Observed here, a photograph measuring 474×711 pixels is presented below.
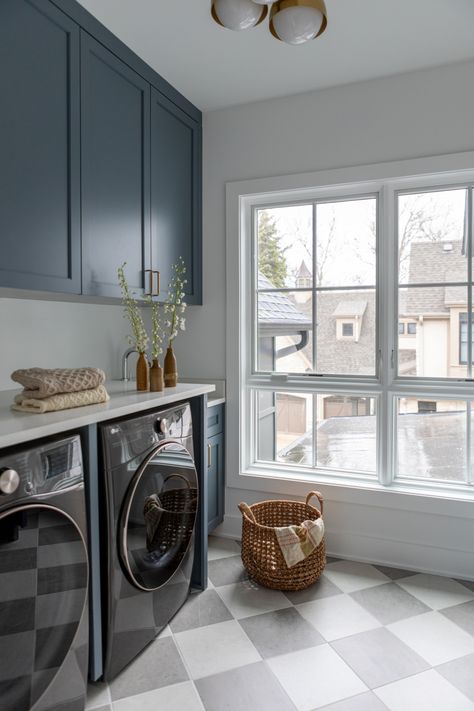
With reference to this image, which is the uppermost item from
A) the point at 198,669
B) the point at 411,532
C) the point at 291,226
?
the point at 291,226

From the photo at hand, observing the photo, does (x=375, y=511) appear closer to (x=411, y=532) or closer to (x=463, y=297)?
(x=411, y=532)

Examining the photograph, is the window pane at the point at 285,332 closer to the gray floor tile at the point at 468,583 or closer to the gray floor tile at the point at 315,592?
the gray floor tile at the point at 315,592

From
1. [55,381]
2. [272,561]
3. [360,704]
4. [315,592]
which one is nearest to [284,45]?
[55,381]

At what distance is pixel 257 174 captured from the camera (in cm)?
273

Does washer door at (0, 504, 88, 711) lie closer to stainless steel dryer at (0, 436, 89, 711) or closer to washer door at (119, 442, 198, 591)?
stainless steel dryer at (0, 436, 89, 711)

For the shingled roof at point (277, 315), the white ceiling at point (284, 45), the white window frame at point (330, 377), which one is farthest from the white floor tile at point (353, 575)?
the white ceiling at point (284, 45)

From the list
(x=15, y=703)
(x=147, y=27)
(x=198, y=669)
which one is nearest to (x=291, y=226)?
(x=147, y=27)

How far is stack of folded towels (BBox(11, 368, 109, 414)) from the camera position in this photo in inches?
61.1

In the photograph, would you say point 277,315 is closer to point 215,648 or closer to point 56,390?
point 56,390

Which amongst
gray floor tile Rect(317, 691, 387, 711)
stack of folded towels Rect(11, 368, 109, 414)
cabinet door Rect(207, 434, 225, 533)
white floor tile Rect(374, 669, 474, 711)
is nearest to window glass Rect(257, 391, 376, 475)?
cabinet door Rect(207, 434, 225, 533)

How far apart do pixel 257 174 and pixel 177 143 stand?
465 mm

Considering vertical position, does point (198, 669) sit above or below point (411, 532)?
below

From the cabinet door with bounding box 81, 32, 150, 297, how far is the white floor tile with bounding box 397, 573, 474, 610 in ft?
6.22

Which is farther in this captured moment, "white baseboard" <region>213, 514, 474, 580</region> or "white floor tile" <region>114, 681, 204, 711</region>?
"white baseboard" <region>213, 514, 474, 580</region>
